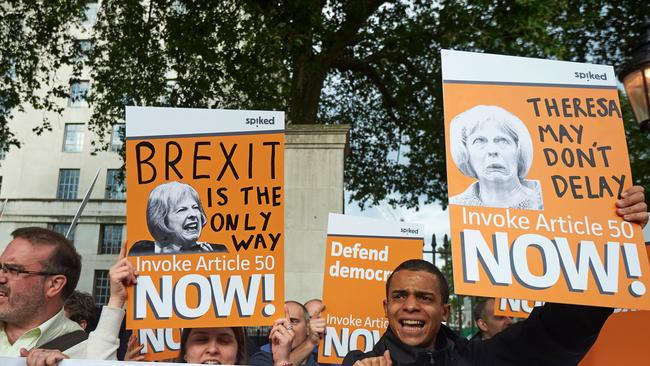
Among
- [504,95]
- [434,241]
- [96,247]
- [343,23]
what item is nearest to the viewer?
[504,95]

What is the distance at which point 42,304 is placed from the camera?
2.79 meters

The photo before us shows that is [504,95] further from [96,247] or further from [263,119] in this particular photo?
[96,247]

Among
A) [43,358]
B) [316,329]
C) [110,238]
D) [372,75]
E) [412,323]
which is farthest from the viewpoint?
[110,238]

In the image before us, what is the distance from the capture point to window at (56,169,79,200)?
40.2 metres

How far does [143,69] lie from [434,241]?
6035 millimetres

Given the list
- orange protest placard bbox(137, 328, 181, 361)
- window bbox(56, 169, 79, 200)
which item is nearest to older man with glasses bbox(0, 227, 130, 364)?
orange protest placard bbox(137, 328, 181, 361)

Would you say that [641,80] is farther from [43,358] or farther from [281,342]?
[43,358]

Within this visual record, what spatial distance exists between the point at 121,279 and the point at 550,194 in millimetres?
1936

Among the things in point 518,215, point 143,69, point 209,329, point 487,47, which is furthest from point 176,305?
point 143,69

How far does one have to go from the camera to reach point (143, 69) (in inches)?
445

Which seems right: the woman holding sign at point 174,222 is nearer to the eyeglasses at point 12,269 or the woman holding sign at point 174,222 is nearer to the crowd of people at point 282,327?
the crowd of people at point 282,327

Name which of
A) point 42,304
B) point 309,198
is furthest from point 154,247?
point 309,198

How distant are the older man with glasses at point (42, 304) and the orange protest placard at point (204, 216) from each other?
0.21 metres

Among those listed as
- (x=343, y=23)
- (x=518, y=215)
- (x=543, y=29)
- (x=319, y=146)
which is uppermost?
(x=343, y=23)
